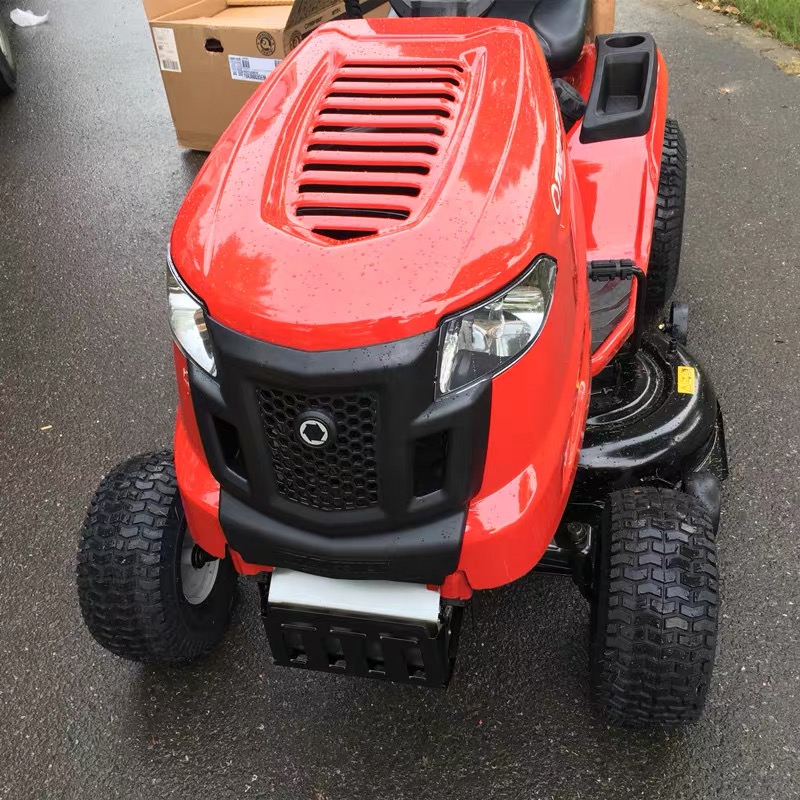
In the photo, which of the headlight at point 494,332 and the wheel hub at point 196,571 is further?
the wheel hub at point 196,571

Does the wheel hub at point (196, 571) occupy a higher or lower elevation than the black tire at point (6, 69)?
higher

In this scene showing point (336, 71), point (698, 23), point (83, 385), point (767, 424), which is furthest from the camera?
point (698, 23)

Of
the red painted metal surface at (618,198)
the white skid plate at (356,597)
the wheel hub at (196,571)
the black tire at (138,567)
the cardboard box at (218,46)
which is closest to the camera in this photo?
the white skid plate at (356,597)

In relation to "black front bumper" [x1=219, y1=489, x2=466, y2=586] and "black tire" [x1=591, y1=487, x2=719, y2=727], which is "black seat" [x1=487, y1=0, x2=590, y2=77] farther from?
"black front bumper" [x1=219, y1=489, x2=466, y2=586]

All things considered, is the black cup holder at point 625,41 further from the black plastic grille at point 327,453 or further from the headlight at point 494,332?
the black plastic grille at point 327,453

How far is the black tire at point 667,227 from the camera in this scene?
8.96 ft

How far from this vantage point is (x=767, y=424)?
105 inches

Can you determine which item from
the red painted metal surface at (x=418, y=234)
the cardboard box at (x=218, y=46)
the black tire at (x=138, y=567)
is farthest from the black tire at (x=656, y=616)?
the cardboard box at (x=218, y=46)

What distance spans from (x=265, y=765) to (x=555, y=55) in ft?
6.39

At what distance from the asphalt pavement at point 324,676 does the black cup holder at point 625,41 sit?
3.10 ft

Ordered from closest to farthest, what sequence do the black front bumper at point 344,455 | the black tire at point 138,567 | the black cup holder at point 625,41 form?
the black front bumper at point 344,455 → the black tire at point 138,567 → the black cup holder at point 625,41

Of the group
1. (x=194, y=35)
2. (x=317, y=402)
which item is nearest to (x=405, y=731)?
(x=317, y=402)

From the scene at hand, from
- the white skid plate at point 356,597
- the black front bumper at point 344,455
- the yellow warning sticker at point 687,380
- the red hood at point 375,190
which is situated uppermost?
the red hood at point 375,190

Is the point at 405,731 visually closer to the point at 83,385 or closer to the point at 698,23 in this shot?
the point at 83,385
